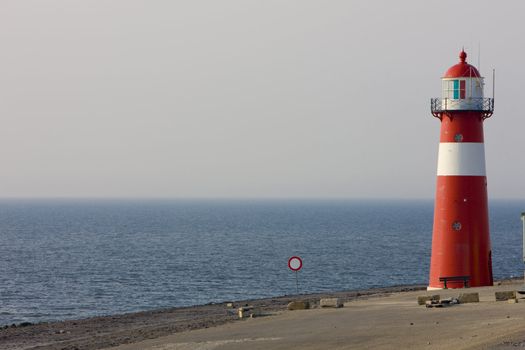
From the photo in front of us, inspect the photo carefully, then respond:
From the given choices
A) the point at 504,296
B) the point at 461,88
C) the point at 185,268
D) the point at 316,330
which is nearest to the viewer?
the point at 316,330

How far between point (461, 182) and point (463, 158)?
912mm

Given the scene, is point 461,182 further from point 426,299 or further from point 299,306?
point 299,306

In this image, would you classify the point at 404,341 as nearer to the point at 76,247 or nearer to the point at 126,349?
the point at 126,349

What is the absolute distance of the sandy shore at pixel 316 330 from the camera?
22500 millimetres

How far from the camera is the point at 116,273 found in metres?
69.2

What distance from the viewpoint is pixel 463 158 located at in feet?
114

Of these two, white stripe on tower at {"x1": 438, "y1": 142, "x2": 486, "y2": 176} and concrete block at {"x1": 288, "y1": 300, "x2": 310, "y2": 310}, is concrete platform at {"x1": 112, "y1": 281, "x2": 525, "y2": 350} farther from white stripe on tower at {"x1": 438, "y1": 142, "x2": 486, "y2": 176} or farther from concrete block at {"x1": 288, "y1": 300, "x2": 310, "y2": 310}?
white stripe on tower at {"x1": 438, "y1": 142, "x2": 486, "y2": 176}

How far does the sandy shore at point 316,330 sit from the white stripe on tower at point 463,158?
4482mm

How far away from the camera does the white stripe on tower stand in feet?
113

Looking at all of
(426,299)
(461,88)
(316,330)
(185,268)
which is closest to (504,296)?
(426,299)

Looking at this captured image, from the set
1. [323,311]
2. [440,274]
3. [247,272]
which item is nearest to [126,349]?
[323,311]

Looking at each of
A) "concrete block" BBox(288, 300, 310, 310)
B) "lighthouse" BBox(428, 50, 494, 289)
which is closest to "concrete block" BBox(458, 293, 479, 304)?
"concrete block" BBox(288, 300, 310, 310)

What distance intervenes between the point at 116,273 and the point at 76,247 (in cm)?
3225

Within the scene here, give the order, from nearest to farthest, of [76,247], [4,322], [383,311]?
[383,311]
[4,322]
[76,247]
